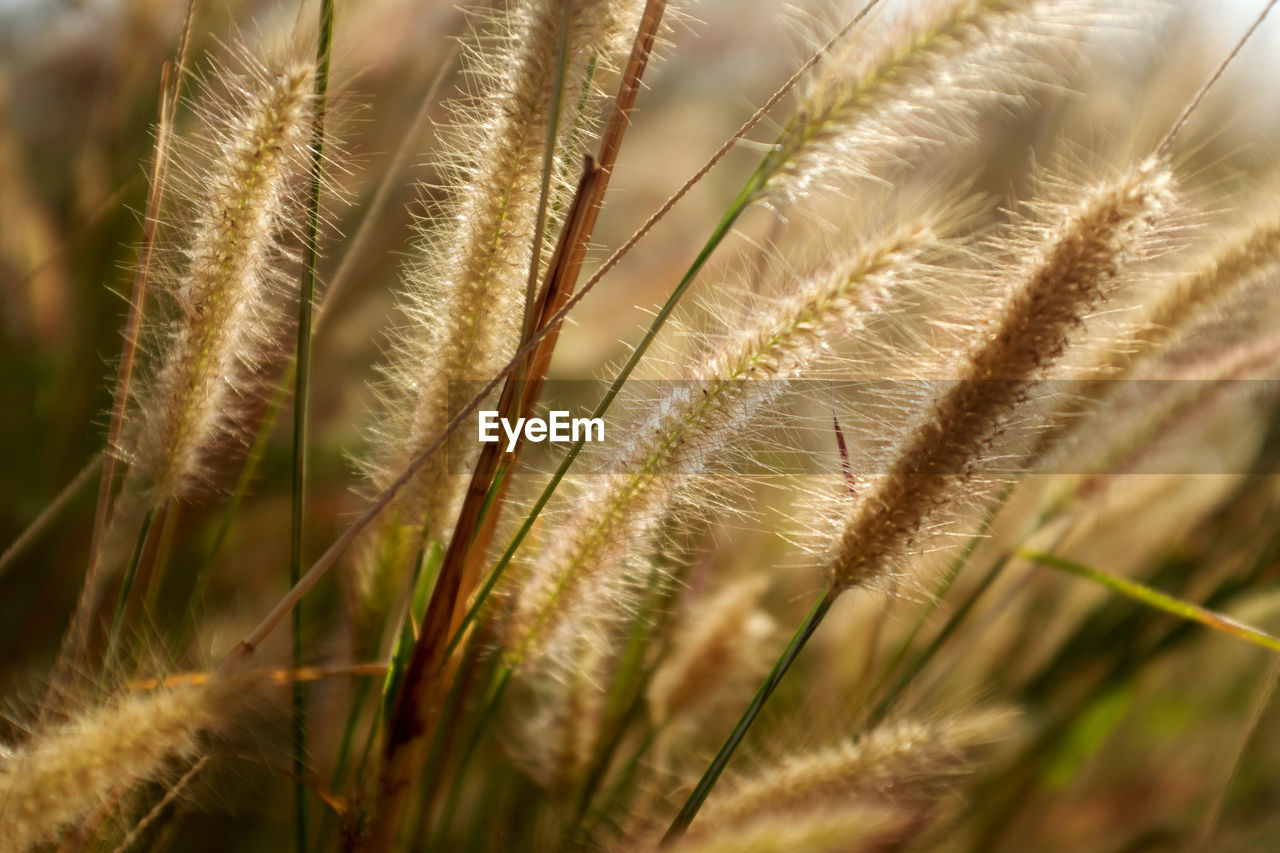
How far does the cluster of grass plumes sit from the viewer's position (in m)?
0.52

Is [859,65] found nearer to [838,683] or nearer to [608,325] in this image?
[608,325]

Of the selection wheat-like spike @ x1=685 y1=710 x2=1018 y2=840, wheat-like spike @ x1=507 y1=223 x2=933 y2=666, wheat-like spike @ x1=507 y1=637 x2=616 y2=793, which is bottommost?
wheat-like spike @ x1=507 y1=637 x2=616 y2=793

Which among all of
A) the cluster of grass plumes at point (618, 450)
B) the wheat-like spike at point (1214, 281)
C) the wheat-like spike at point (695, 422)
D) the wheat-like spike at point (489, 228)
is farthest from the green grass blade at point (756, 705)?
the wheat-like spike at point (1214, 281)

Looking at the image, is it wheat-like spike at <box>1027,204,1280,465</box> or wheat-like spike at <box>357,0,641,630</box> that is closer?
wheat-like spike at <box>357,0,641,630</box>

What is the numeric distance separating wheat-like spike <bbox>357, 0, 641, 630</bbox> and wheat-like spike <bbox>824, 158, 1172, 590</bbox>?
0.90ft

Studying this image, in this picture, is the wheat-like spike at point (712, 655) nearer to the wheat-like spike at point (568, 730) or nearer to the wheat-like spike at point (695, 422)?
the wheat-like spike at point (568, 730)

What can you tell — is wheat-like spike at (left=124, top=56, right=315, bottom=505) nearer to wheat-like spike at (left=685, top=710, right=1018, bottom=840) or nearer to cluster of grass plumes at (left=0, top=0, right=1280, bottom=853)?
cluster of grass plumes at (left=0, top=0, right=1280, bottom=853)

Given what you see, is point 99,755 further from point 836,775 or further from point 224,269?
point 836,775

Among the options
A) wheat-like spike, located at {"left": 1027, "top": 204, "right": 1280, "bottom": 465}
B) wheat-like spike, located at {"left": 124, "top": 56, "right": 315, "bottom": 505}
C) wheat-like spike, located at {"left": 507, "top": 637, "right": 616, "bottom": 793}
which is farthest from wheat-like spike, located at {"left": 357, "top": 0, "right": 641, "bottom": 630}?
wheat-like spike, located at {"left": 1027, "top": 204, "right": 1280, "bottom": 465}

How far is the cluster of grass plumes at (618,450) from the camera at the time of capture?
524 mm

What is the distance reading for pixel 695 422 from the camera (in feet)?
1.85

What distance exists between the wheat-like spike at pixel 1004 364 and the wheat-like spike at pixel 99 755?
1.24 ft

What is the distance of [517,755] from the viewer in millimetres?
849

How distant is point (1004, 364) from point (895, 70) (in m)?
0.19
